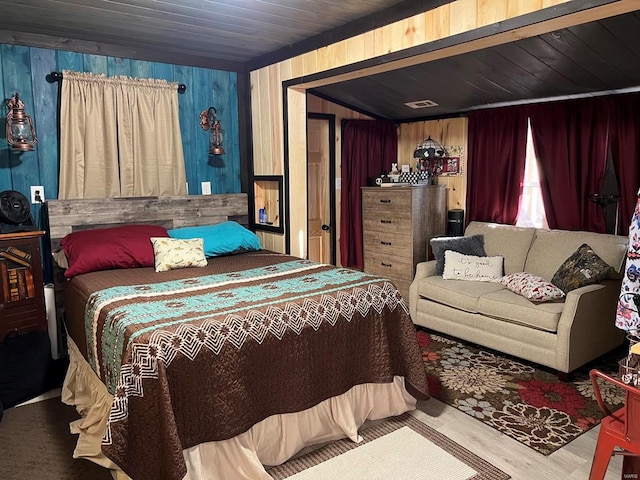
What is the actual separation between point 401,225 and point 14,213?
319cm

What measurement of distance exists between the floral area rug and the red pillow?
212cm

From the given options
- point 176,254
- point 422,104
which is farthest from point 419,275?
point 176,254

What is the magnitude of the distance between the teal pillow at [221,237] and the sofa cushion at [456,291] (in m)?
1.46

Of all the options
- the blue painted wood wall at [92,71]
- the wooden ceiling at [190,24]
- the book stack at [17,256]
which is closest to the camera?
the wooden ceiling at [190,24]

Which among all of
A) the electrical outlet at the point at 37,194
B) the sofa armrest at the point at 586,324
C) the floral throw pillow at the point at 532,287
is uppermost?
the electrical outlet at the point at 37,194

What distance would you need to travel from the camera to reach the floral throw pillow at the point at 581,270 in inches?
131

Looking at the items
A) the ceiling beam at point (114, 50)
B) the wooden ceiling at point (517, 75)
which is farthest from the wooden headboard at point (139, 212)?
the wooden ceiling at point (517, 75)

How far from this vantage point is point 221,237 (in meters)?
3.63

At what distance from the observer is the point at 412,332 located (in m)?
2.77

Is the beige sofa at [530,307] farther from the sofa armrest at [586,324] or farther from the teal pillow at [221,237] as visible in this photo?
the teal pillow at [221,237]

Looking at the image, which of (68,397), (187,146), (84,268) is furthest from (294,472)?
(187,146)

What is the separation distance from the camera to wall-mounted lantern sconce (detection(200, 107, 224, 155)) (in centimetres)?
407

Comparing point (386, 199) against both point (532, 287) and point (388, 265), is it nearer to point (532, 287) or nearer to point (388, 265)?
point (388, 265)

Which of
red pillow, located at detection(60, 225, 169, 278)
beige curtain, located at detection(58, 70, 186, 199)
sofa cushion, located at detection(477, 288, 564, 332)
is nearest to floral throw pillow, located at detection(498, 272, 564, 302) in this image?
sofa cushion, located at detection(477, 288, 564, 332)
